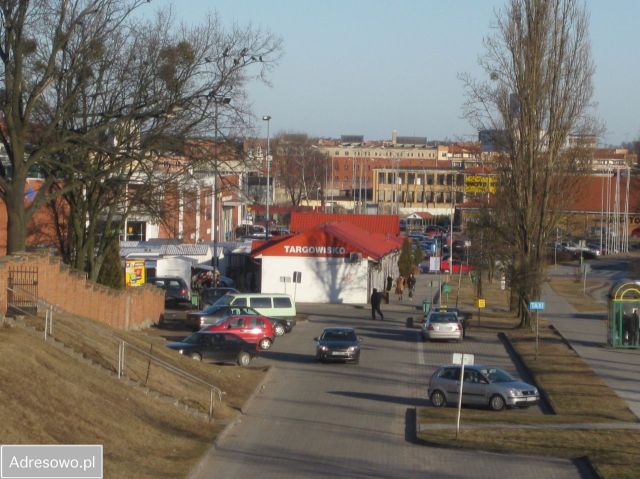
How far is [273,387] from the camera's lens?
31.5m

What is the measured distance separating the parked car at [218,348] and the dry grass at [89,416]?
12.5 meters

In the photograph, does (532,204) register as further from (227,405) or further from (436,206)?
(436,206)

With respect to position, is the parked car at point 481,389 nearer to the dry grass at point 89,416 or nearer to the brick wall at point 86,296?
the dry grass at point 89,416

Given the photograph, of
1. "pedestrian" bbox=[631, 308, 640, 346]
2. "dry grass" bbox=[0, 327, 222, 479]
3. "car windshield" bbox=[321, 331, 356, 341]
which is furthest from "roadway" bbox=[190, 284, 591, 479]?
"pedestrian" bbox=[631, 308, 640, 346]

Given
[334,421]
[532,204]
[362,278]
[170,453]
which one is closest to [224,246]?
[362,278]

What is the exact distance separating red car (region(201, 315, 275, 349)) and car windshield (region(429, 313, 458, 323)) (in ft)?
24.4

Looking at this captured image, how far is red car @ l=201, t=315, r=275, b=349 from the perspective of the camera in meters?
40.5

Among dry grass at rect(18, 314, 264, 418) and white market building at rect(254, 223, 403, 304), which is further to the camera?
white market building at rect(254, 223, 403, 304)

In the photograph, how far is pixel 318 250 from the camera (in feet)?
198

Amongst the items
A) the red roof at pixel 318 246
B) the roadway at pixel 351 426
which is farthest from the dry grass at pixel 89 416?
the red roof at pixel 318 246

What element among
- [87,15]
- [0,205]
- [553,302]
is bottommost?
[553,302]

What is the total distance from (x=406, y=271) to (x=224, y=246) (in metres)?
13.5

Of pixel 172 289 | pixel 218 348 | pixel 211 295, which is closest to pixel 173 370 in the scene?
pixel 218 348

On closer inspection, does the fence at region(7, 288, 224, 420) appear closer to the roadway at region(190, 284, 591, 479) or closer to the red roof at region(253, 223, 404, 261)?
the roadway at region(190, 284, 591, 479)
